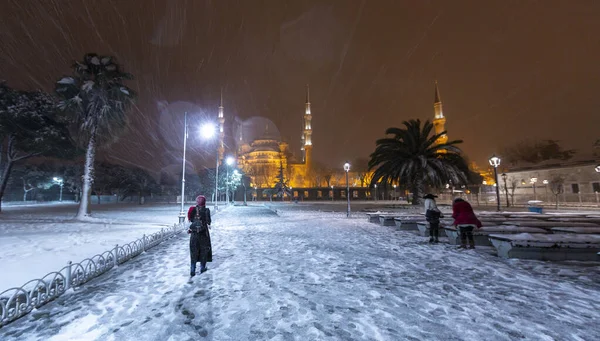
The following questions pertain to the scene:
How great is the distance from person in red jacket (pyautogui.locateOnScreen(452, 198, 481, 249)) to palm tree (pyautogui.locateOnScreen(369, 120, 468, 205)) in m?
17.7

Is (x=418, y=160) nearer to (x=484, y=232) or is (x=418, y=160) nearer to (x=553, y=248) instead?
(x=484, y=232)

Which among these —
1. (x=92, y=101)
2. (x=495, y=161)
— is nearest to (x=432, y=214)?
(x=495, y=161)

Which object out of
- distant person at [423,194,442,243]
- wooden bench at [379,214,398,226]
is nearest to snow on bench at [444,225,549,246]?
distant person at [423,194,442,243]

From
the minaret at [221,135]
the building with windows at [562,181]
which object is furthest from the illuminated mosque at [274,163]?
the building with windows at [562,181]

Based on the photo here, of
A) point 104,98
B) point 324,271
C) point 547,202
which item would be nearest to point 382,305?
point 324,271

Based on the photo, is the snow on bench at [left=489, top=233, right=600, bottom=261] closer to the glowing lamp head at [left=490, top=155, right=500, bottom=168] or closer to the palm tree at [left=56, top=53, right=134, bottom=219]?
the glowing lamp head at [left=490, top=155, right=500, bottom=168]

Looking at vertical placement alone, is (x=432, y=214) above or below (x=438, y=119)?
below

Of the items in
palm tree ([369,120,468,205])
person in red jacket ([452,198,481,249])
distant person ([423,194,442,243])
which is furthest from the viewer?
palm tree ([369,120,468,205])

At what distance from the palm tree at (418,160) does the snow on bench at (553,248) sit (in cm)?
1884

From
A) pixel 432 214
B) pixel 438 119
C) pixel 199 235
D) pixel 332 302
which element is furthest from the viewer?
pixel 438 119

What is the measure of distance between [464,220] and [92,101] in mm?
23213

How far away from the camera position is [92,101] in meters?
19.8

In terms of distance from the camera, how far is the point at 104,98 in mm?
19938

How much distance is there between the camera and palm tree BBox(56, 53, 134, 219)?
770 inches
